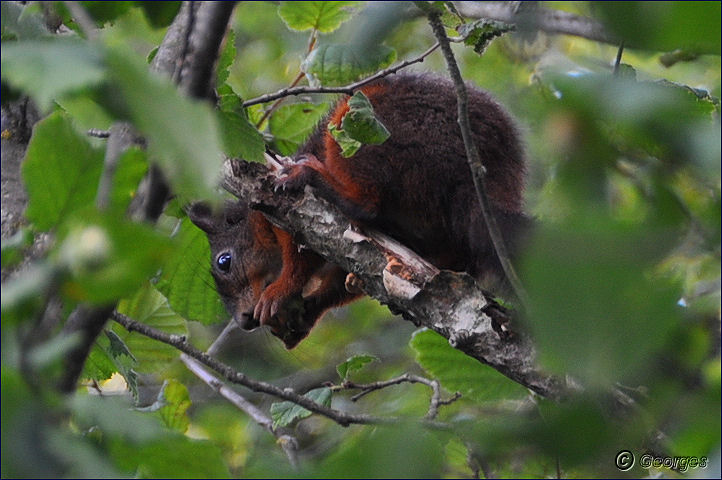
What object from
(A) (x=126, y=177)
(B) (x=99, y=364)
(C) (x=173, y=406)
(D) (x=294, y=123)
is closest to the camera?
(A) (x=126, y=177)

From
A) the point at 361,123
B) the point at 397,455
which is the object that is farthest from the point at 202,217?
the point at 397,455

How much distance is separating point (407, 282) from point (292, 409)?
0.58m

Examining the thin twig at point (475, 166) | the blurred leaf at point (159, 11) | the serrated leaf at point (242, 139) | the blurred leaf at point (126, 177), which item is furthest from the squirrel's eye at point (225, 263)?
the blurred leaf at point (126, 177)

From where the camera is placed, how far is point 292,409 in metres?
2.74

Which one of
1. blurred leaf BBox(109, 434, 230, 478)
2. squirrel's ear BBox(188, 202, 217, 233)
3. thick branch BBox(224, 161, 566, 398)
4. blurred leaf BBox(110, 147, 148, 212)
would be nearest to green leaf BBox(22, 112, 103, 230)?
blurred leaf BBox(110, 147, 148, 212)

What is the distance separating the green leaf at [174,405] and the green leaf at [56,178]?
179 cm

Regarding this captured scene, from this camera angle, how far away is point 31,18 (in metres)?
1.38

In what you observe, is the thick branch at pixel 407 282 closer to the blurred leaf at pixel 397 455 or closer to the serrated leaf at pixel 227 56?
the serrated leaf at pixel 227 56

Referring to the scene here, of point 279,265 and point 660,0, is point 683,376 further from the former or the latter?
point 279,265

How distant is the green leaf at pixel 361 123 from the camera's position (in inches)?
91.5

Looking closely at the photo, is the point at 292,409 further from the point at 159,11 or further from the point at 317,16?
the point at 159,11

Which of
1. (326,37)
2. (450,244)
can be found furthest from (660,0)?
(326,37)

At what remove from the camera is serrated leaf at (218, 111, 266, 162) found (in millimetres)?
2137

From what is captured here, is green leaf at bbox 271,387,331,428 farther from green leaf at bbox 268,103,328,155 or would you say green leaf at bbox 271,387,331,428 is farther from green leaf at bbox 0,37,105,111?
green leaf at bbox 0,37,105,111
